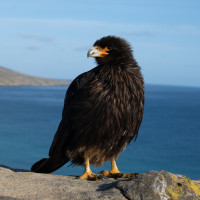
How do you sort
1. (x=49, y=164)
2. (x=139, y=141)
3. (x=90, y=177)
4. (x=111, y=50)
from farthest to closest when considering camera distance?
(x=139, y=141), (x=49, y=164), (x=111, y=50), (x=90, y=177)

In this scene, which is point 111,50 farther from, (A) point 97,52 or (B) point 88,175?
(B) point 88,175

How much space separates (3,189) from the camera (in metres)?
5.28

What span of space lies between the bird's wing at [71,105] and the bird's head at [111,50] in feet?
1.00

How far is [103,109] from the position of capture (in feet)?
19.9

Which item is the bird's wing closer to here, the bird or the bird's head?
the bird

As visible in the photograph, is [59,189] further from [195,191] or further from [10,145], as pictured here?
[10,145]

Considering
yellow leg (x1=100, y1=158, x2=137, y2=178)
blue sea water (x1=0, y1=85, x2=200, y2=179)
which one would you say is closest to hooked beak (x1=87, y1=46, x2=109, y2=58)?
yellow leg (x1=100, y1=158, x2=137, y2=178)

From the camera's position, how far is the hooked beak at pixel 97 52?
6.41 m

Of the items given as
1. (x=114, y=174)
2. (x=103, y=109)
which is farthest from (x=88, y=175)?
(x=103, y=109)

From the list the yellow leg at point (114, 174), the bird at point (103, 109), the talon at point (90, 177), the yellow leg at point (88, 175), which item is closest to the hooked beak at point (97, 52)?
the bird at point (103, 109)

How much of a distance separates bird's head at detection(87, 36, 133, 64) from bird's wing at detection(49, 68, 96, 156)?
0.30 meters

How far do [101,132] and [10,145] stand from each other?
258 feet

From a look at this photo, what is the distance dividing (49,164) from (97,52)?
2.30 meters

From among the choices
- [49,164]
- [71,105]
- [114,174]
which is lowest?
[49,164]
